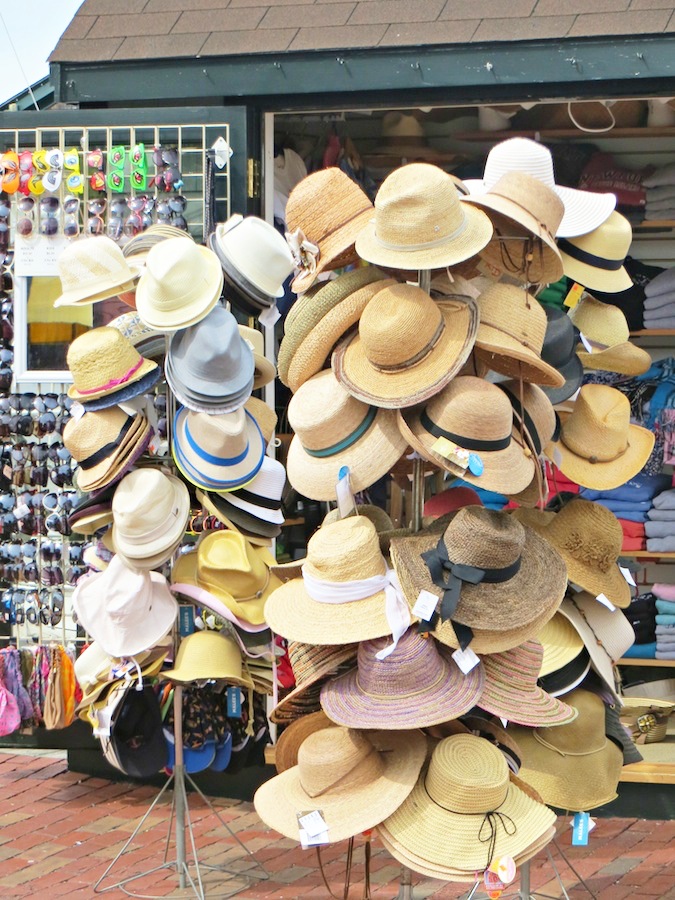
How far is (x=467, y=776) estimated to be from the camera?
3.31m

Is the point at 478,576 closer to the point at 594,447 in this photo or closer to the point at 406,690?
the point at 406,690

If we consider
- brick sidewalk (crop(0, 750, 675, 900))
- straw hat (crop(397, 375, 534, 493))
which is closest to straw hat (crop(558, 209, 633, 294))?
straw hat (crop(397, 375, 534, 493))

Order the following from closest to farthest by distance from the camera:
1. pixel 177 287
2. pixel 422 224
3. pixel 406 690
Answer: pixel 422 224
pixel 406 690
pixel 177 287

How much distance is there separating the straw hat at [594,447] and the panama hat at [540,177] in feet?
1.84

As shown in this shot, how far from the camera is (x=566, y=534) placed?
156 inches

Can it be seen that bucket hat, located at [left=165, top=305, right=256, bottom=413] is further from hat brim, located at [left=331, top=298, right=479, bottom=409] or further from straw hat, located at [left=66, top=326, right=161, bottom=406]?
hat brim, located at [left=331, top=298, right=479, bottom=409]

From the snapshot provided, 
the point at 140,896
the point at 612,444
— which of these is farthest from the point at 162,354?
the point at 140,896

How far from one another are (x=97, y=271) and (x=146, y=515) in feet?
2.66

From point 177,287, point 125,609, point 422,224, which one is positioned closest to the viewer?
point 422,224

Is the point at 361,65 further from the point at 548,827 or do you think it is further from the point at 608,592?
the point at 548,827

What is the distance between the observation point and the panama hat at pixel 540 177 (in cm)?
364

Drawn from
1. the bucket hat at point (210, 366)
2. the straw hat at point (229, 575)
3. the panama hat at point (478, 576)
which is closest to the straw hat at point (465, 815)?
the panama hat at point (478, 576)

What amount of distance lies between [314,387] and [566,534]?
1.02 meters

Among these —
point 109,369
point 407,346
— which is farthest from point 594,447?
point 109,369
